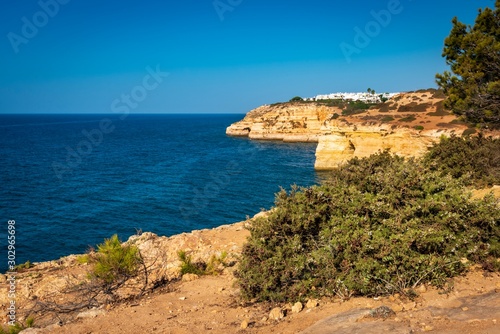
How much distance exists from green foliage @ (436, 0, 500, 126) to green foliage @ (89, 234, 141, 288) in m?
14.3

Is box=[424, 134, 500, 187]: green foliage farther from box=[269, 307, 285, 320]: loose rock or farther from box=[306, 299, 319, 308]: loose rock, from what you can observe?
box=[269, 307, 285, 320]: loose rock

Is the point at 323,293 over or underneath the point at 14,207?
over

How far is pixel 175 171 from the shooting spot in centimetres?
4572

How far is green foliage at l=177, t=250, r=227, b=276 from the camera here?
1012 centimetres

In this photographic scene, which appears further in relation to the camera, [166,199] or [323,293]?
[166,199]

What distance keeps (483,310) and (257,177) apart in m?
36.1

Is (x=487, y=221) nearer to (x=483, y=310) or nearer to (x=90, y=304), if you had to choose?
(x=483, y=310)

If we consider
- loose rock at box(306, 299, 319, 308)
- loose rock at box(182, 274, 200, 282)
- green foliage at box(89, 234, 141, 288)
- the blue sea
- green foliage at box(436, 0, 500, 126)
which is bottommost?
the blue sea

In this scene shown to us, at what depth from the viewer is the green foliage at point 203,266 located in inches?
398

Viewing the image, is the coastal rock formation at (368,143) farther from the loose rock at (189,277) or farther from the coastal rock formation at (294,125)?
the coastal rock formation at (294,125)

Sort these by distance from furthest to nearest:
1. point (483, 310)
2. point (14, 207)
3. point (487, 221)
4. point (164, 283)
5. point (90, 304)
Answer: point (14, 207)
point (164, 283)
point (90, 304)
point (487, 221)
point (483, 310)

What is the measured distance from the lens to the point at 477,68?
15.6m

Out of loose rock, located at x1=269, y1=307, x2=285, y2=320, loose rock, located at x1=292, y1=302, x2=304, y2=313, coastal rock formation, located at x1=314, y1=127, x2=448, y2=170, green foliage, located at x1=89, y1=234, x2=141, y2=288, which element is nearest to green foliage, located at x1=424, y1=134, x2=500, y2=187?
loose rock, located at x1=292, y1=302, x2=304, y2=313

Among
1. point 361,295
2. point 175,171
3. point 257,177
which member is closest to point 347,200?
point 361,295
